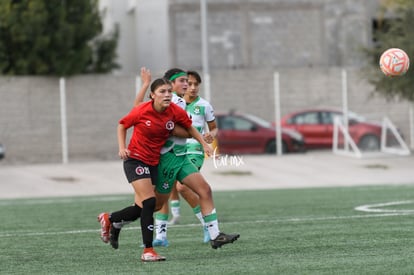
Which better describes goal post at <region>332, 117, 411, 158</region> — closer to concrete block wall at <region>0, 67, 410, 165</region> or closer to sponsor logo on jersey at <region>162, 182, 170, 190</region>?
concrete block wall at <region>0, 67, 410, 165</region>

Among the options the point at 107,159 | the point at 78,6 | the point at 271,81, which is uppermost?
the point at 78,6

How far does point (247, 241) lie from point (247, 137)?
70.0 feet

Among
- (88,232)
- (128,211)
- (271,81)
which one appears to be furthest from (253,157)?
(128,211)

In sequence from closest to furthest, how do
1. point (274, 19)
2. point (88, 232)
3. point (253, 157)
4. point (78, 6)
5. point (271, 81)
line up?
1. point (88, 232)
2. point (253, 157)
3. point (271, 81)
4. point (78, 6)
5. point (274, 19)

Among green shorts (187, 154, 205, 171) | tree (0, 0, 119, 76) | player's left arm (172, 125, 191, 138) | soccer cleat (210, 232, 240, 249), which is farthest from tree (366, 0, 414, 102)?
soccer cleat (210, 232, 240, 249)

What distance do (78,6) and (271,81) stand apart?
25.4 ft

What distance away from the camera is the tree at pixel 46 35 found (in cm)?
3675

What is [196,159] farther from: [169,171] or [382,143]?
[382,143]

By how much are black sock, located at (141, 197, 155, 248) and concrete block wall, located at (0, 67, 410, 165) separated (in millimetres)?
22921

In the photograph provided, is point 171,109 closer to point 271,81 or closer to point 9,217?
point 9,217

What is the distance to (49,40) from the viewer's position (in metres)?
37.3

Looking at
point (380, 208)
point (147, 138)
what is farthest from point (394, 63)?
point (147, 138)

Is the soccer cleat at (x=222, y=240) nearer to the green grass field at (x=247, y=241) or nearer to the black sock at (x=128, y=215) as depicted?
the green grass field at (x=247, y=241)

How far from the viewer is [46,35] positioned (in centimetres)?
3769
